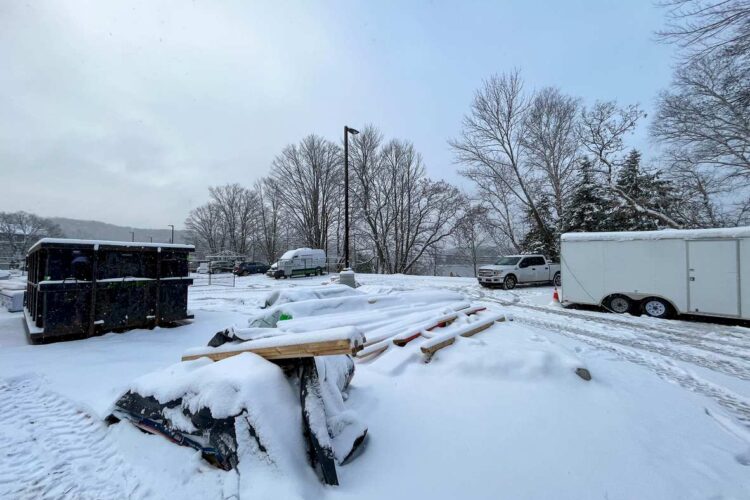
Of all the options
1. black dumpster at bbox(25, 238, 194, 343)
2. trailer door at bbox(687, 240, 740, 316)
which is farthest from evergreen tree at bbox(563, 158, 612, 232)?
black dumpster at bbox(25, 238, 194, 343)

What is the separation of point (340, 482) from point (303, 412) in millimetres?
574

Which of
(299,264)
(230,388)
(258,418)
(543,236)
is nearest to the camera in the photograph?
(258,418)

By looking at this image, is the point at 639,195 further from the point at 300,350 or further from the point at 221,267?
the point at 221,267

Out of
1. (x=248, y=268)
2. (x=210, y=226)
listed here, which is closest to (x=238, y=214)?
(x=210, y=226)

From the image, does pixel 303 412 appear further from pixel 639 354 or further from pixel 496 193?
pixel 496 193

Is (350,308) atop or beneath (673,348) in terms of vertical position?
atop

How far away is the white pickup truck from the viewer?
17.1 m

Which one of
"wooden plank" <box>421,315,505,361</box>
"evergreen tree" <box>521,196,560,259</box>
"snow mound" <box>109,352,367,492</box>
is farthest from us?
"evergreen tree" <box>521,196,560,259</box>

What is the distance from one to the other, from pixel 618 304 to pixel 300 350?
1224cm

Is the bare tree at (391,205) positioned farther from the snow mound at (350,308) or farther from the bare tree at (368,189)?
the snow mound at (350,308)

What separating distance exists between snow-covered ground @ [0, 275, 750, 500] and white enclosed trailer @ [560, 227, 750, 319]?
4.39m

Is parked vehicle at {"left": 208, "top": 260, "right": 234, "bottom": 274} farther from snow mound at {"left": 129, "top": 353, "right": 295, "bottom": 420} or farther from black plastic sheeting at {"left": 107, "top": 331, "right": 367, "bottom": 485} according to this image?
snow mound at {"left": 129, "top": 353, "right": 295, "bottom": 420}

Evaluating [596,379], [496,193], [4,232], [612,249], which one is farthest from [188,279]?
[4,232]

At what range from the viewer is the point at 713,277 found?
9219 mm
